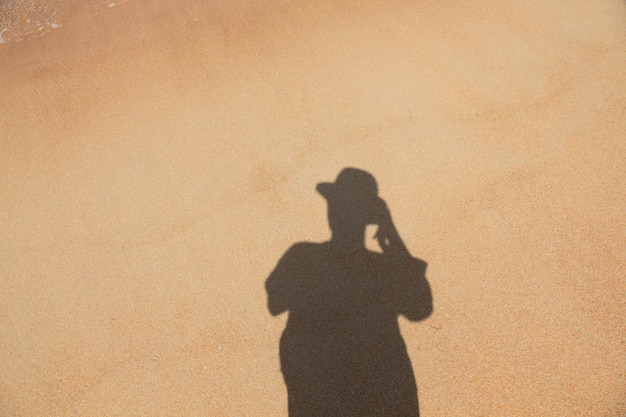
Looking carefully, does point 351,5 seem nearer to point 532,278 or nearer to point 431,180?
point 431,180

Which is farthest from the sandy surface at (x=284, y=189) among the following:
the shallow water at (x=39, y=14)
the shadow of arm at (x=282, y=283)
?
the shallow water at (x=39, y=14)

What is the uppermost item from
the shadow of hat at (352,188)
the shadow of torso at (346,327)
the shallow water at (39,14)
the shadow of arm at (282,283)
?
the shallow water at (39,14)

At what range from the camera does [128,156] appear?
3.50 m

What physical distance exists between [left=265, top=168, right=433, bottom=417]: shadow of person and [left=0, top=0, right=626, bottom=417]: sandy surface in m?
0.10

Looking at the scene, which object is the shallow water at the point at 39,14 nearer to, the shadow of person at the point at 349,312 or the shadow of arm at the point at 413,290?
the shadow of person at the point at 349,312

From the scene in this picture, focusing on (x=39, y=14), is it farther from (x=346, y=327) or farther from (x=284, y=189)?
(x=346, y=327)

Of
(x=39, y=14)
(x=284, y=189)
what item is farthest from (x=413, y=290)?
(x=39, y=14)

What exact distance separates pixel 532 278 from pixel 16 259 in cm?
400

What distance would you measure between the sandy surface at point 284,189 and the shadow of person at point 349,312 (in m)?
0.10

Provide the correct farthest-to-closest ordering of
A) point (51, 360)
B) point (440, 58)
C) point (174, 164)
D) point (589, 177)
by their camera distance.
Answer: point (440, 58)
point (174, 164)
point (589, 177)
point (51, 360)

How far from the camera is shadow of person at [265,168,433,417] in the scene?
7.88 feet

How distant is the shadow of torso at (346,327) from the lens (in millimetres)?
2393

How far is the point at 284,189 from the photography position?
3256 millimetres

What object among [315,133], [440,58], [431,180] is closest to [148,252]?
[315,133]
